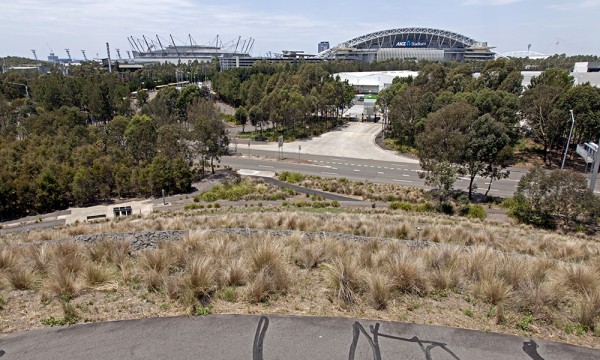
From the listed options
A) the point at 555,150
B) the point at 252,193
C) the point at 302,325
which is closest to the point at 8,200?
the point at 252,193

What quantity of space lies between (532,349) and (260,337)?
12.8 ft

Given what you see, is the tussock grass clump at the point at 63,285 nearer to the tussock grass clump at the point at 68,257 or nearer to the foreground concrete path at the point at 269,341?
the tussock grass clump at the point at 68,257

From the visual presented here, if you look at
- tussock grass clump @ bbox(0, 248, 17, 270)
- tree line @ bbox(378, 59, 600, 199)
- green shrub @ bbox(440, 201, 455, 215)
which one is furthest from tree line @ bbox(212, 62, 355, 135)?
tussock grass clump @ bbox(0, 248, 17, 270)

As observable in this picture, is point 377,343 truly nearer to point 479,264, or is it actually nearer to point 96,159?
point 479,264

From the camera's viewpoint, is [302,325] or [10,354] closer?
[10,354]

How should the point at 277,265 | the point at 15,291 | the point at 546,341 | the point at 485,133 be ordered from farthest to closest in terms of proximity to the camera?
1. the point at 485,133
2. the point at 277,265
3. the point at 15,291
4. the point at 546,341

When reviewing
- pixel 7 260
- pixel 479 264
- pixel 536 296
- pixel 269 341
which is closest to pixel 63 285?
pixel 7 260

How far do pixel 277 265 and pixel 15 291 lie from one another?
510cm

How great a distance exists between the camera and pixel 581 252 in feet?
A: 43.9

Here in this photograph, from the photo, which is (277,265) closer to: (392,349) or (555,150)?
(392,349)

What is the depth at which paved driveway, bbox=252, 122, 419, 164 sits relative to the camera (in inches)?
1982

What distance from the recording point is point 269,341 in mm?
5387

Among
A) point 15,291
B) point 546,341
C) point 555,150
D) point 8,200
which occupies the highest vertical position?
point 546,341

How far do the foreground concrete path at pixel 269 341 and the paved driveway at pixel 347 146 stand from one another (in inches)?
1688
